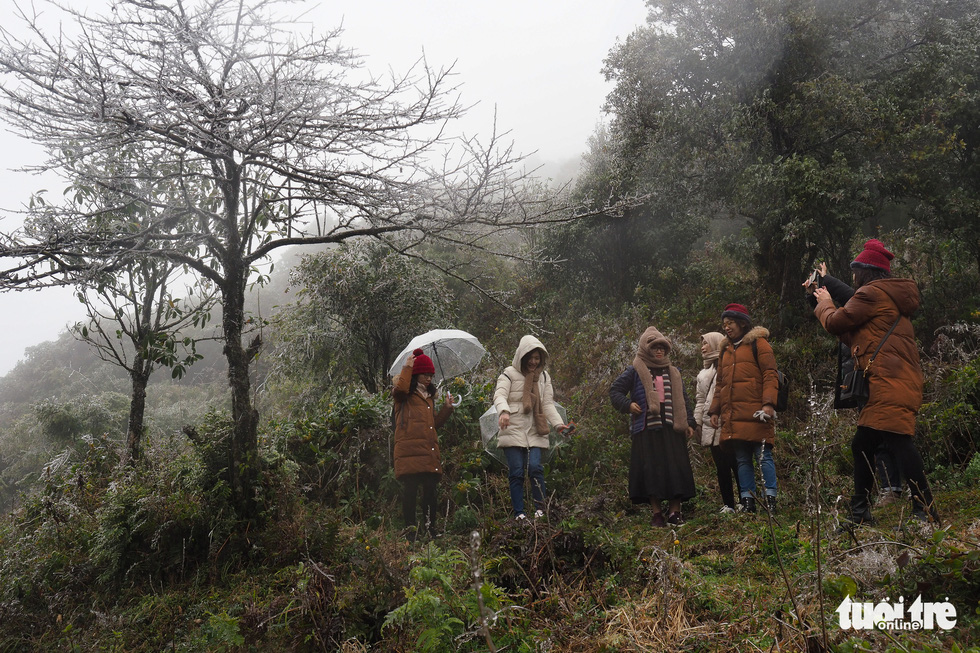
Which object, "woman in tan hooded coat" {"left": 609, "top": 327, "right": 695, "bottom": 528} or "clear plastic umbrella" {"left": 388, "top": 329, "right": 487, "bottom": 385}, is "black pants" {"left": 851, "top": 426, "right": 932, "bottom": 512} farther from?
"clear plastic umbrella" {"left": 388, "top": 329, "right": 487, "bottom": 385}

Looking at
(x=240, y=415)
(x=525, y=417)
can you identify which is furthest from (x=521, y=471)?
(x=240, y=415)

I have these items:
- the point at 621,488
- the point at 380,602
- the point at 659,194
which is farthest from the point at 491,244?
the point at 659,194

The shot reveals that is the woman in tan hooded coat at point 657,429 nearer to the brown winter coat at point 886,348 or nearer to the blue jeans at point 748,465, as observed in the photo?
the blue jeans at point 748,465

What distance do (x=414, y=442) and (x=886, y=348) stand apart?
4.03 metres

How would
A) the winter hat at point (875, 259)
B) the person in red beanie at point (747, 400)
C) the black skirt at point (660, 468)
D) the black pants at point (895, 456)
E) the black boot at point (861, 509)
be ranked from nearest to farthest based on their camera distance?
1. the black pants at point (895, 456)
2. the black boot at point (861, 509)
3. the winter hat at point (875, 259)
4. the person in red beanie at point (747, 400)
5. the black skirt at point (660, 468)

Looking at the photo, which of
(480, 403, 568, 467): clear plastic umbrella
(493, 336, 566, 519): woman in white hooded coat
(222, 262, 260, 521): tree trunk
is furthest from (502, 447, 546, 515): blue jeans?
(222, 262, 260, 521): tree trunk

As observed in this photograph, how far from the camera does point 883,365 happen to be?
4.04 meters

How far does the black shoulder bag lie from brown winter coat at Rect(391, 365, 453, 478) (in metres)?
3.56

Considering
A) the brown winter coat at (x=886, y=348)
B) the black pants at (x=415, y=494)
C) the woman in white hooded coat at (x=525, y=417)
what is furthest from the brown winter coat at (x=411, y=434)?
the brown winter coat at (x=886, y=348)

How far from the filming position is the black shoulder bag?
13.4ft

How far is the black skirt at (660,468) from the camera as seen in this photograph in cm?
529

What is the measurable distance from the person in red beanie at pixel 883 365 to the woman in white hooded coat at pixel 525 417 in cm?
242

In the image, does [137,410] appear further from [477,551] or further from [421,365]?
[477,551]

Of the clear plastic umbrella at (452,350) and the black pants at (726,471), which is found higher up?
the clear plastic umbrella at (452,350)
